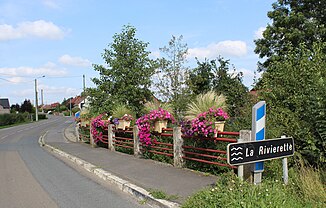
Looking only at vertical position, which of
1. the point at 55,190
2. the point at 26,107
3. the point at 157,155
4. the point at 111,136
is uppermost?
the point at 26,107

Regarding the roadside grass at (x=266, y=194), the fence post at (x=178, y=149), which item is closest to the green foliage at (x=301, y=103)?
Answer: the roadside grass at (x=266, y=194)

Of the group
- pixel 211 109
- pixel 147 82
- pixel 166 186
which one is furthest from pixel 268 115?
pixel 147 82

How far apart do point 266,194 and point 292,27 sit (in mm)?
19066

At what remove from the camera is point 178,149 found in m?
8.84

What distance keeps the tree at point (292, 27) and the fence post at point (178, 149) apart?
12.3 metres

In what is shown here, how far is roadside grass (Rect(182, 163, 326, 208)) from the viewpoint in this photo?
4352 millimetres

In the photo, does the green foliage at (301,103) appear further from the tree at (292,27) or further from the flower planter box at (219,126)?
the tree at (292,27)

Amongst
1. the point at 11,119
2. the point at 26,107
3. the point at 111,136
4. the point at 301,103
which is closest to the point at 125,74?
the point at 111,136

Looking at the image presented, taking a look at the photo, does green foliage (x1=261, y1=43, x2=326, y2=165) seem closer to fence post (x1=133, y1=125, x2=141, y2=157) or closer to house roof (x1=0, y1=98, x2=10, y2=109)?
fence post (x1=133, y1=125, x2=141, y2=157)

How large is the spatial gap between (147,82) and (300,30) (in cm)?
1088

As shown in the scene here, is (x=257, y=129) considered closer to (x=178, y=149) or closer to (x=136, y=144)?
(x=178, y=149)

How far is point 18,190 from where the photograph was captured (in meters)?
7.61

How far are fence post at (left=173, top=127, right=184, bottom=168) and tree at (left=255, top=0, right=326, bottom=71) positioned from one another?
1233cm

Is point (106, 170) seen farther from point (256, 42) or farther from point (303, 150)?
point (256, 42)
